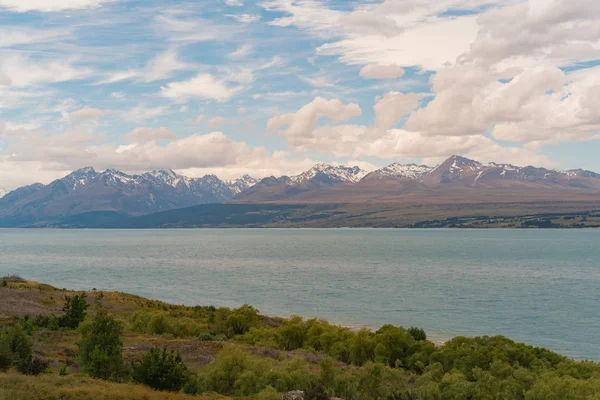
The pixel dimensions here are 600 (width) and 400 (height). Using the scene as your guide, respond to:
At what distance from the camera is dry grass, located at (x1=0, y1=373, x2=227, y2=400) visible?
23.7 meters

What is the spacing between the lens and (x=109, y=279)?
146 meters

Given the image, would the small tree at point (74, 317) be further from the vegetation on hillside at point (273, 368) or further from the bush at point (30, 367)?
the bush at point (30, 367)

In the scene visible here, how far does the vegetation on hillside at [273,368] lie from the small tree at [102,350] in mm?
63

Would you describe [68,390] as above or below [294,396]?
above

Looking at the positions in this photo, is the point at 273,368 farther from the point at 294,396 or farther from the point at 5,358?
the point at 5,358

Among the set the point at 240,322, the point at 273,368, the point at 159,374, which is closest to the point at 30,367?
the point at 159,374

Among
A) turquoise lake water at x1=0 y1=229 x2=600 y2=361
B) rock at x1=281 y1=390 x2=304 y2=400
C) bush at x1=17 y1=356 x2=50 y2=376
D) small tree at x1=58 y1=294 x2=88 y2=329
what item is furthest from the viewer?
turquoise lake water at x1=0 y1=229 x2=600 y2=361

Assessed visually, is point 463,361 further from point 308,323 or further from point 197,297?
point 197,297

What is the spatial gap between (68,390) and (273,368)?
14003 mm

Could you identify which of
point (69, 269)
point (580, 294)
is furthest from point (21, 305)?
point (69, 269)

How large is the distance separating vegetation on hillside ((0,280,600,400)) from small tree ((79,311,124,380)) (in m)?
0.06

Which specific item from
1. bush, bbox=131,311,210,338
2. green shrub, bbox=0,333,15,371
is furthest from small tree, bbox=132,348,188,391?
bush, bbox=131,311,210,338

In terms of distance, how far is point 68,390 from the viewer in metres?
24.6

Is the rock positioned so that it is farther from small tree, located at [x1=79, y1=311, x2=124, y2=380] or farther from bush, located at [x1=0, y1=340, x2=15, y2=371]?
bush, located at [x1=0, y1=340, x2=15, y2=371]
